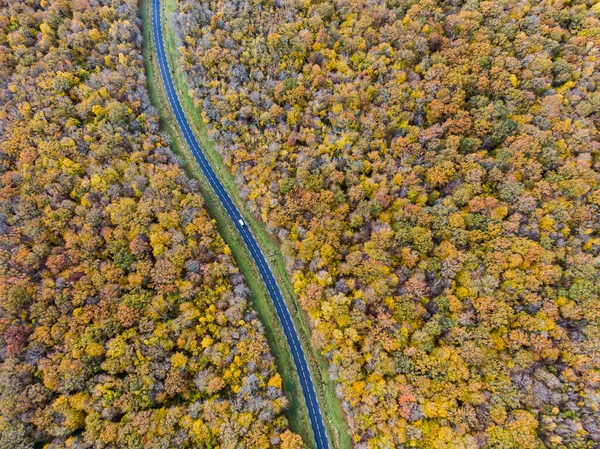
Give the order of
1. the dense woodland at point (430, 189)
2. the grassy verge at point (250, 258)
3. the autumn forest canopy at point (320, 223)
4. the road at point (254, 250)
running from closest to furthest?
1. the dense woodland at point (430, 189)
2. the autumn forest canopy at point (320, 223)
3. the grassy verge at point (250, 258)
4. the road at point (254, 250)

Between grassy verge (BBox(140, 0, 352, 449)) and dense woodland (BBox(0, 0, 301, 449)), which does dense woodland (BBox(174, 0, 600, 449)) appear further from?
dense woodland (BBox(0, 0, 301, 449))

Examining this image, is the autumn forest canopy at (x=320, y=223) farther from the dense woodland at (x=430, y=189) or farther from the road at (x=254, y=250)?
the road at (x=254, y=250)

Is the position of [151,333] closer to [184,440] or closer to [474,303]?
[184,440]

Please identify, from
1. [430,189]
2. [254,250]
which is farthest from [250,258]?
[430,189]

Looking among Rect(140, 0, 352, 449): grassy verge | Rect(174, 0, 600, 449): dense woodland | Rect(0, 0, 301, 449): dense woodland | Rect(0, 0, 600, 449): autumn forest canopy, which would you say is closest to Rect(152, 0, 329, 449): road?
Rect(140, 0, 352, 449): grassy verge

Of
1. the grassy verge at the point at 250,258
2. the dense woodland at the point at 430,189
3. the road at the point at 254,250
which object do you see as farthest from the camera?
the road at the point at 254,250

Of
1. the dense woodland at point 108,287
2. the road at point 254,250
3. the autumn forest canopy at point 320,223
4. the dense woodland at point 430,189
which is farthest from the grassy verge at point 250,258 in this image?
the dense woodland at point 430,189

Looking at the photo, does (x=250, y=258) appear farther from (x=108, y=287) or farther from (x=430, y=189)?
(x=430, y=189)
